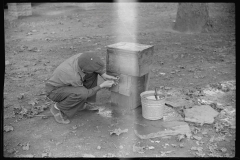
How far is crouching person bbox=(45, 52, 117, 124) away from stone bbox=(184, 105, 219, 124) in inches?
56.7

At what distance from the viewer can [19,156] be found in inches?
154

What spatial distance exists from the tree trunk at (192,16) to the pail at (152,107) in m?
6.31

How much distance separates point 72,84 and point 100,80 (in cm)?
195

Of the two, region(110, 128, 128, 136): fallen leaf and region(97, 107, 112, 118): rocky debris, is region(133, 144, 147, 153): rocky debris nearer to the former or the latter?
region(110, 128, 128, 136): fallen leaf

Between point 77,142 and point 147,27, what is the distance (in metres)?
7.96

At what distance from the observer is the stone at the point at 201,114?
15.3 feet

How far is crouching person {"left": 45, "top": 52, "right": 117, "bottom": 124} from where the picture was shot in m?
4.50

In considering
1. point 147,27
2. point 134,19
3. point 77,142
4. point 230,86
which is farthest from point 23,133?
point 134,19

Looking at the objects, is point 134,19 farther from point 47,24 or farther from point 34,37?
point 34,37

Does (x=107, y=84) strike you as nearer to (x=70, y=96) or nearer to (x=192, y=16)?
(x=70, y=96)

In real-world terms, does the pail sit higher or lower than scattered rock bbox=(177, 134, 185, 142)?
higher

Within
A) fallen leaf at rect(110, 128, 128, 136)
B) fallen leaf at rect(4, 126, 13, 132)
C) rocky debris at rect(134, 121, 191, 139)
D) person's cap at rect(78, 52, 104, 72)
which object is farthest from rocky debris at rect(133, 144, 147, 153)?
fallen leaf at rect(4, 126, 13, 132)

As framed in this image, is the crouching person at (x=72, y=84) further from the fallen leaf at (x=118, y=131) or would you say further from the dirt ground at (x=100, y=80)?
the fallen leaf at (x=118, y=131)

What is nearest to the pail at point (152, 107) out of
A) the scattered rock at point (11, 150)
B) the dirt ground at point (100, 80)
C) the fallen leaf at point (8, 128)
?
the dirt ground at point (100, 80)
